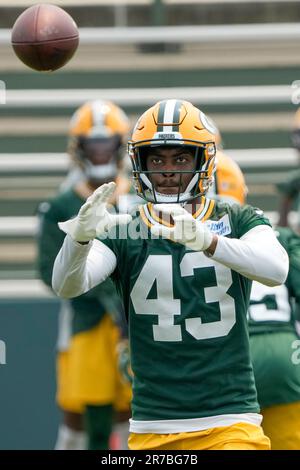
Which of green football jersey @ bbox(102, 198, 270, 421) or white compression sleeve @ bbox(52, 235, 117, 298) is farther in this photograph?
green football jersey @ bbox(102, 198, 270, 421)

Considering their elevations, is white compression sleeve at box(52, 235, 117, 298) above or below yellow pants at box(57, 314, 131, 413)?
above

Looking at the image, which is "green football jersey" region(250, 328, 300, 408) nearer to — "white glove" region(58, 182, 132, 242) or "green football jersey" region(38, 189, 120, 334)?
"white glove" region(58, 182, 132, 242)

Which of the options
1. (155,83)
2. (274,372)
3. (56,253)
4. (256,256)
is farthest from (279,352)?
(155,83)

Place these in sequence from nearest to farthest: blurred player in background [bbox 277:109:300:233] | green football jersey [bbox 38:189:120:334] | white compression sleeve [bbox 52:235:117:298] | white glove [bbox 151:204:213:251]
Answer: white glove [bbox 151:204:213:251] → white compression sleeve [bbox 52:235:117:298] → green football jersey [bbox 38:189:120:334] → blurred player in background [bbox 277:109:300:233]

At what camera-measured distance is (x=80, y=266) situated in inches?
172

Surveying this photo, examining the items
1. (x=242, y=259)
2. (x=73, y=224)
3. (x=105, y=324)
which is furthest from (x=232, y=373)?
(x=105, y=324)

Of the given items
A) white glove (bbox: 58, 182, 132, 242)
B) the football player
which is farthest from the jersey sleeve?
white glove (bbox: 58, 182, 132, 242)

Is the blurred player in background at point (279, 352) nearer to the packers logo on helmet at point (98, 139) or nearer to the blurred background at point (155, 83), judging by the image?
the packers logo on helmet at point (98, 139)

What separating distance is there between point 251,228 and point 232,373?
1.63 ft

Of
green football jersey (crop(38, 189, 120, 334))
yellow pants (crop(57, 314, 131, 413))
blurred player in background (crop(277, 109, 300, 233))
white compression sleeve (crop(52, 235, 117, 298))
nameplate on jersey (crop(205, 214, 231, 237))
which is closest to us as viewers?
white compression sleeve (crop(52, 235, 117, 298))

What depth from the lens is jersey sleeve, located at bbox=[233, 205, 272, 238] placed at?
458 centimetres

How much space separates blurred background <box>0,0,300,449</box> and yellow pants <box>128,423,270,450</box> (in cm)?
456

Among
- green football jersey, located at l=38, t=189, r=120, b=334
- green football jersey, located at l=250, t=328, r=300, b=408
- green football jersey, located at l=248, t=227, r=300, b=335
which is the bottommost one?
green football jersey, located at l=38, t=189, r=120, b=334

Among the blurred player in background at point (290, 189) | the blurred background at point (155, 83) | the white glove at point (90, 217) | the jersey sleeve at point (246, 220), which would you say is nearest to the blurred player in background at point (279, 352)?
the jersey sleeve at point (246, 220)
